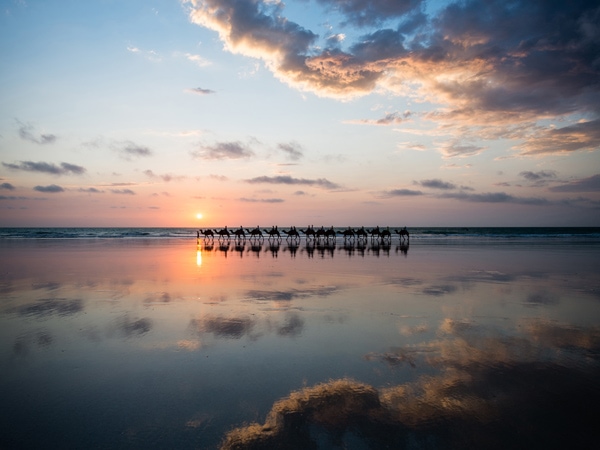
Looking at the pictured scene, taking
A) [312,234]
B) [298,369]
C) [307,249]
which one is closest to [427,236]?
[312,234]

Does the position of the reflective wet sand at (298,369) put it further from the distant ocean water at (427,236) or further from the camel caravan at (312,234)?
the distant ocean water at (427,236)

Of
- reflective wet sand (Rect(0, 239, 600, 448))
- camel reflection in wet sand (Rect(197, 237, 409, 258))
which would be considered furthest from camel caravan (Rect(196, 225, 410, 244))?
reflective wet sand (Rect(0, 239, 600, 448))

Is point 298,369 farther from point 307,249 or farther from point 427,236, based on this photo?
point 427,236

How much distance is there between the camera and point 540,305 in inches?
359

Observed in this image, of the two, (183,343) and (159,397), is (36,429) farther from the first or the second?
(183,343)

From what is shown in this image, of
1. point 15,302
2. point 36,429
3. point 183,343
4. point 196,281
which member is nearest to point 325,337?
point 183,343

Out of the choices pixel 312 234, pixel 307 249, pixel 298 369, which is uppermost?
pixel 312 234

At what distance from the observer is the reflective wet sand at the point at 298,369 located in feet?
12.0

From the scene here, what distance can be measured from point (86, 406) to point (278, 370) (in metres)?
2.41

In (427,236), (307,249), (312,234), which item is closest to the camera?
(307,249)

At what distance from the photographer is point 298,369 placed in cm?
511

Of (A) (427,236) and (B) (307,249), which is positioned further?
(A) (427,236)

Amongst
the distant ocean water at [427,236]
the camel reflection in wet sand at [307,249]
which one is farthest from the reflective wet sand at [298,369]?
the distant ocean water at [427,236]

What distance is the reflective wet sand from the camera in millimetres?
3654
